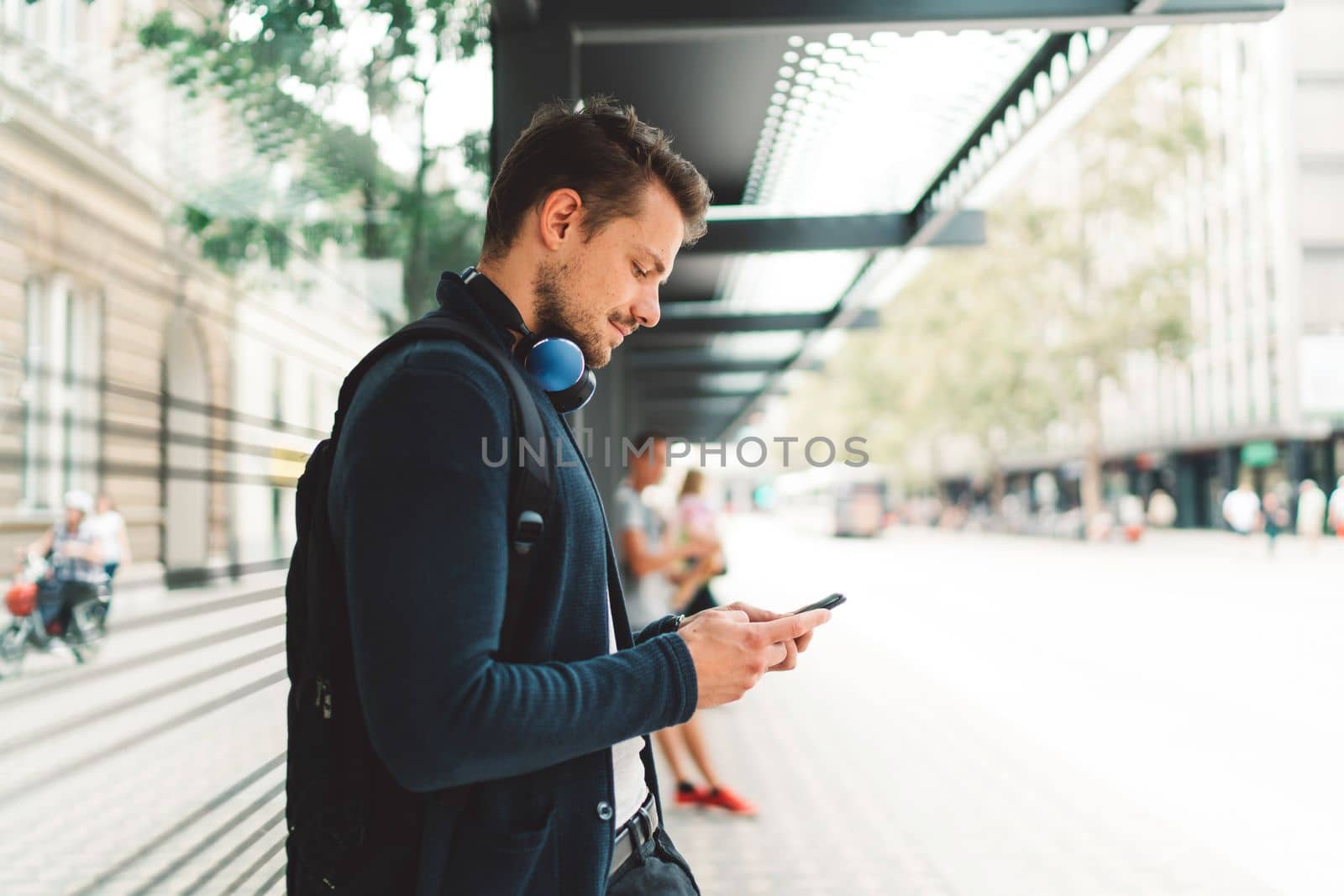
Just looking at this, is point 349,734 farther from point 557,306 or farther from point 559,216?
point 559,216

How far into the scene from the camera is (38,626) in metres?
2.04

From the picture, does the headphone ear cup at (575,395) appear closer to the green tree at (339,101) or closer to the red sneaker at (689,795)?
the green tree at (339,101)

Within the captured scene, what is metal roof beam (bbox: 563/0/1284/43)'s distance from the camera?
399cm

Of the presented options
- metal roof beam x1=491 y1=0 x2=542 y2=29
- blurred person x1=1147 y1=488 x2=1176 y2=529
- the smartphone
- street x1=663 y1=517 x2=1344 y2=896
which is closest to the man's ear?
the smartphone

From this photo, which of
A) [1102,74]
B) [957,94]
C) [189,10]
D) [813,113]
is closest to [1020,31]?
[1102,74]

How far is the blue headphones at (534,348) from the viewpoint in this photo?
1541 mm

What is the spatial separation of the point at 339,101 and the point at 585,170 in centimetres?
243

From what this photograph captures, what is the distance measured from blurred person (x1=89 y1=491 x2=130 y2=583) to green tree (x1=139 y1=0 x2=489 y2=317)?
2.57 ft

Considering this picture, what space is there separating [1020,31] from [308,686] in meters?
3.95

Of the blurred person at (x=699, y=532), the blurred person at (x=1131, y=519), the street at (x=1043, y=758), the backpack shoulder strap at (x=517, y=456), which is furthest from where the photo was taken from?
the blurred person at (x=1131, y=519)

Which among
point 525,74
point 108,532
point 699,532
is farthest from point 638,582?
point 108,532

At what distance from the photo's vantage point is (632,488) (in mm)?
6418

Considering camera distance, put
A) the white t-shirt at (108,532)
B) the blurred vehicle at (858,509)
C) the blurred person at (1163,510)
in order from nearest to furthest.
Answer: the white t-shirt at (108,532), the blurred person at (1163,510), the blurred vehicle at (858,509)

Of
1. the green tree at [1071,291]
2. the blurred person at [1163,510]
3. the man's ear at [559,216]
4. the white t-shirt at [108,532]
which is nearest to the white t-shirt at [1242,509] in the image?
the green tree at [1071,291]
